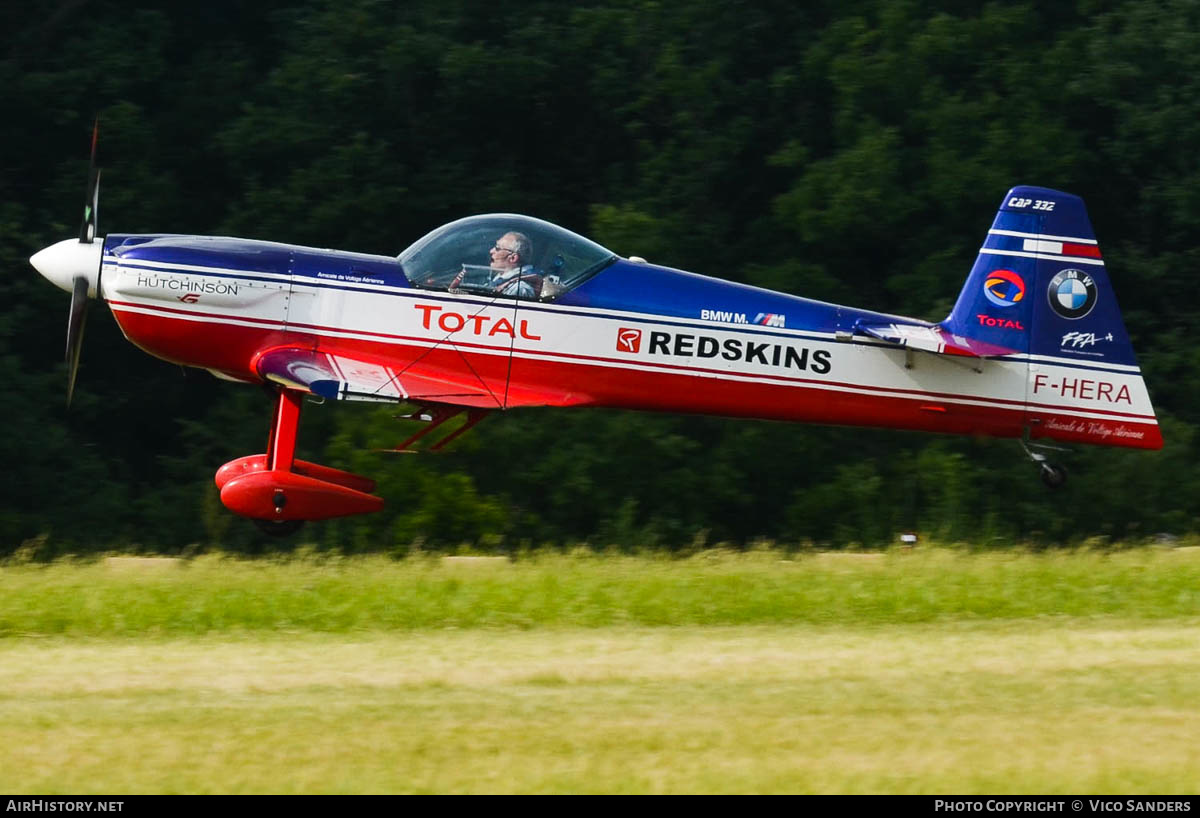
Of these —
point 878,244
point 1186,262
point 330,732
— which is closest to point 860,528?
point 878,244

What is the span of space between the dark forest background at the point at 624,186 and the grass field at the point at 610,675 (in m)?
6.31

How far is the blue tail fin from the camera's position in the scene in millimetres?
10570

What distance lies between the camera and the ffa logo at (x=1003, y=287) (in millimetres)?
10648

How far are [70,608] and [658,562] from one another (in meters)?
3.85

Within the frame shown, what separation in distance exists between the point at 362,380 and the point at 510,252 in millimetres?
1361

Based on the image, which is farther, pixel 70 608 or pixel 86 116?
pixel 86 116

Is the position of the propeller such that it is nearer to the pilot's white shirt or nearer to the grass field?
the grass field

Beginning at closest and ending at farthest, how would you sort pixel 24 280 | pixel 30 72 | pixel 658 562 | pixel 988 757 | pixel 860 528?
pixel 988 757
pixel 658 562
pixel 860 528
pixel 24 280
pixel 30 72

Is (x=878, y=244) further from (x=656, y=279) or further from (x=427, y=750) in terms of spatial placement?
(x=427, y=750)

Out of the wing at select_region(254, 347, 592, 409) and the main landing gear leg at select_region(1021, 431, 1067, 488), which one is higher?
the wing at select_region(254, 347, 592, 409)

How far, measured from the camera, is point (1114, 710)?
6.63m

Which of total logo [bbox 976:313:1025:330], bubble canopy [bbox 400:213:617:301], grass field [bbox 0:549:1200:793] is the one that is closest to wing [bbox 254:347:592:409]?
bubble canopy [bbox 400:213:617:301]

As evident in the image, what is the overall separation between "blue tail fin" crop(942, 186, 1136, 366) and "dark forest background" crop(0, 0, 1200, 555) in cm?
563

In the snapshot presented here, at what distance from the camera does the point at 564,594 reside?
29.5 feet
